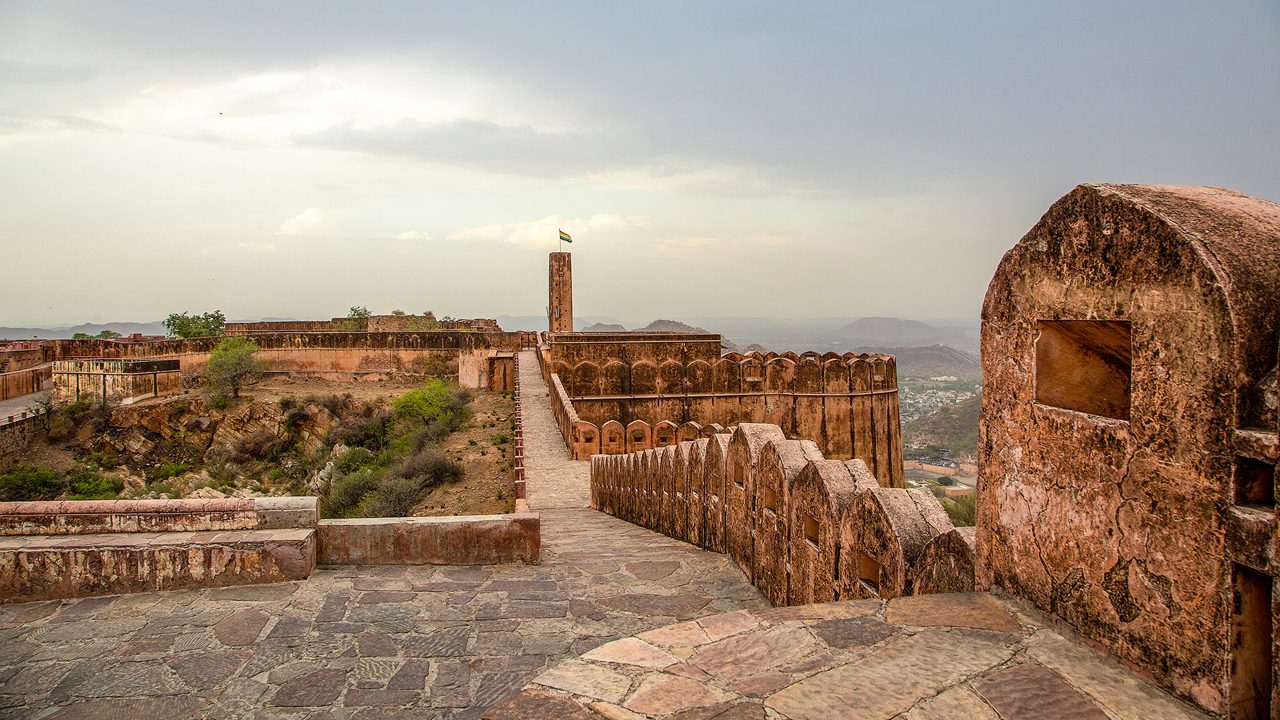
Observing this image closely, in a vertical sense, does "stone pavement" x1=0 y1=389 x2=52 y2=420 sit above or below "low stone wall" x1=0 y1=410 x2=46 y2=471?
above

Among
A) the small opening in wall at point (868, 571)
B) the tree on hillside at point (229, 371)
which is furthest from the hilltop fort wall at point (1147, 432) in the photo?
the tree on hillside at point (229, 371)

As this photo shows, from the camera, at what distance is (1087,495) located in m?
1.87

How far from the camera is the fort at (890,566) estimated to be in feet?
5.09

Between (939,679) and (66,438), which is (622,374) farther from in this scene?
(66,438)

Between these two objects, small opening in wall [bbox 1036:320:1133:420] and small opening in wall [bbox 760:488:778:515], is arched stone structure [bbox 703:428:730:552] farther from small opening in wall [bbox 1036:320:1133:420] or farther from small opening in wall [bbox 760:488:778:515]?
small opening in wall [bbox 1036:320:1133:420]

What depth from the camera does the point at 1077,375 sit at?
2105mm

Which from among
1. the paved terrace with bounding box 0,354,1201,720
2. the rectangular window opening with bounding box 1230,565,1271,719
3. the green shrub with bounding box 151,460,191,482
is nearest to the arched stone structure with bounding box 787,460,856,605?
the paved terrace with bounding box 0,354,1201,720

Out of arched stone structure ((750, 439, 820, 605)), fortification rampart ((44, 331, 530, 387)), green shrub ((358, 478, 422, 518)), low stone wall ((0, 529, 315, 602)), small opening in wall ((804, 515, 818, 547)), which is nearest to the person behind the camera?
small opening in wall ((804, 515, 818, 547))

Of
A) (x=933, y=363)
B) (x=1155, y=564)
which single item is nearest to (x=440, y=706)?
(x=1155, y=564)

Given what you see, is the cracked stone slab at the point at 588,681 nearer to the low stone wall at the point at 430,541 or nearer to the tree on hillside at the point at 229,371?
the low stone wall at the point at 430,541

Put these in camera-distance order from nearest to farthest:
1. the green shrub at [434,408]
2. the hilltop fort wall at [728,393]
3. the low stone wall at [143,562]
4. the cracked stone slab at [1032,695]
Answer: the cracked stone slab at [1032,695], the low stone wall at [143,562], the hilltop fort wall at [728,393], the green shrub at [434,408]

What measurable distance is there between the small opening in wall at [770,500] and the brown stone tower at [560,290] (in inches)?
1193

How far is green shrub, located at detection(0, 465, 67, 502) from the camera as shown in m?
19.1

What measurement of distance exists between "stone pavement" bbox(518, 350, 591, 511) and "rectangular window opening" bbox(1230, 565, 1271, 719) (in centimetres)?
986
